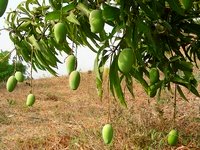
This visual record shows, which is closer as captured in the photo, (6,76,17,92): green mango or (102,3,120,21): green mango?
(102,3,120,21): green mango

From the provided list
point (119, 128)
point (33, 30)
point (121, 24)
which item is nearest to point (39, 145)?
point (119, 128)

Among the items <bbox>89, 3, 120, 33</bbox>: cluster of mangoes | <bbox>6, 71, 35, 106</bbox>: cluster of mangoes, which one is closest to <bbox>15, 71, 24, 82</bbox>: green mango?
<bbox>6, 71, 35, 106</bbox>: cluster of mangoes

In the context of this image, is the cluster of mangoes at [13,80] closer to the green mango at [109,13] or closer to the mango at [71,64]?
the mango at [71,64]

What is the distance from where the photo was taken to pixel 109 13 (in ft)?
3.39

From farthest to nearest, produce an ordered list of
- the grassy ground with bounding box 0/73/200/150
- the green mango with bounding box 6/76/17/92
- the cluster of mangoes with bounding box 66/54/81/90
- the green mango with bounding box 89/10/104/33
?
the grassy ground with bounding box 0/73/200/150 → the green mango with bounding box 6/76/17/92 → the cluster of mangoes with bounding box 66/54/81/90 → the green mango with bounding box 89/10/104/33

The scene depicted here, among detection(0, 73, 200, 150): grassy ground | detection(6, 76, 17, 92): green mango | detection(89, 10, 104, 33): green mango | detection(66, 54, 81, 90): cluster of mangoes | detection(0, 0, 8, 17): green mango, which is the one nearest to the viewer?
detection(0, 0, 8, 17): green mango

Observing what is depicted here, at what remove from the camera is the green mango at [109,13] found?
1.02 metres

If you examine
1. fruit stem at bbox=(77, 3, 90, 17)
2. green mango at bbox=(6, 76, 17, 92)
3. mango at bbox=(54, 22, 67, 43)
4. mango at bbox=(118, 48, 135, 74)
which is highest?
fruit stem at bbox=(77, 3, 90, 17)

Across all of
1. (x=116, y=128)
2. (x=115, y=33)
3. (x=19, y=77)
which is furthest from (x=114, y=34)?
(x=116, y=128)

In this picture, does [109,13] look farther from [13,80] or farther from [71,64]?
[13,80]

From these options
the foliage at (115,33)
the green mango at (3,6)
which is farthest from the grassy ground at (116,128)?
the green mango at (3,6)

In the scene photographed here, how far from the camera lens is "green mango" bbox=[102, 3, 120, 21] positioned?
1.02m

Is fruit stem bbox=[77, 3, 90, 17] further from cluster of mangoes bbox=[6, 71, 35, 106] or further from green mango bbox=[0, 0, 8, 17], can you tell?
green mango bbox=[0, 0, 8, 17]

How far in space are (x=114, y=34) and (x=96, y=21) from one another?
11 cm
